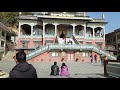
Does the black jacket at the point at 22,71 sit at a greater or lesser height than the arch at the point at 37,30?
lesser

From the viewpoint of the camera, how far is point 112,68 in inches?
619

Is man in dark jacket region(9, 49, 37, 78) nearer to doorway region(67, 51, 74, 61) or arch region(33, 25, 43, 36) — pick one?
doorway region(67, 51, 74, 61)

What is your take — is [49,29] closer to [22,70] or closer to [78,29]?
[78,29]

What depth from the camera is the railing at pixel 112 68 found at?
48.4 feet

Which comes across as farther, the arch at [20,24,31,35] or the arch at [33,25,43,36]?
the arch at [20,24,31,35]

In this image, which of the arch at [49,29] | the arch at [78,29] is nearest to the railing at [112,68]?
the arch at [49,29]

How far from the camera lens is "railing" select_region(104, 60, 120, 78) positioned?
14766mm

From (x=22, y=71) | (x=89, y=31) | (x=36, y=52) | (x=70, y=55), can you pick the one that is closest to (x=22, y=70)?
(x=22, y=71)

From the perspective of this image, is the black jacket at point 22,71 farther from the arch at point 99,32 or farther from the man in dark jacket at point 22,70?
the arch at point 99,32

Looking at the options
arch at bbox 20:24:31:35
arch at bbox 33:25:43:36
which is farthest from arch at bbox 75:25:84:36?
arch at bbox 20:24:31:35

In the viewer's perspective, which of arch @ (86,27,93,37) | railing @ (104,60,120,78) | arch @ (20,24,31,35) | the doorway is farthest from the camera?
arch @ (86,27,93,37)

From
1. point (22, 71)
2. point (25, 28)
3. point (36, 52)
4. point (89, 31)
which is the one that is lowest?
point (36, 52)

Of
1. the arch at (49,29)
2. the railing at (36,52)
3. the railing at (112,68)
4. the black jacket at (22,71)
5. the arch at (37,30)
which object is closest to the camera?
the black jacket at (22,71)
